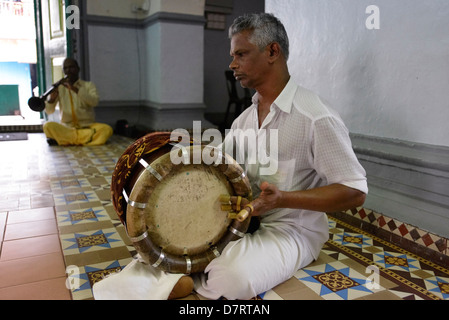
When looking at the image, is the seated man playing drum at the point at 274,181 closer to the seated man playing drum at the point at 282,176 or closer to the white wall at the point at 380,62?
the seated man playing drum at the point at 282,176

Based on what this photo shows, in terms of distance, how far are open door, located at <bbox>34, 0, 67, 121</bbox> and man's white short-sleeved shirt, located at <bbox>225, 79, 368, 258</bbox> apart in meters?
5.58

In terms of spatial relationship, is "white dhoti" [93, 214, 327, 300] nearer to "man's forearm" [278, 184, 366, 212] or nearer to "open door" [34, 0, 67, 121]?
"man's forearm" [278, 184, 366, 212]

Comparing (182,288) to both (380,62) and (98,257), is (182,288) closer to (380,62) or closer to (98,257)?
(98,257)

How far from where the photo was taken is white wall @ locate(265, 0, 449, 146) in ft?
7.52

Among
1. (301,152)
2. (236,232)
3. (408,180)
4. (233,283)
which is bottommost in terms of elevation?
(233,283)

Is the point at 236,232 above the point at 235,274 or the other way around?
above

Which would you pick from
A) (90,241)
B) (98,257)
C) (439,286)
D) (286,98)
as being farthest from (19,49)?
(439,286)

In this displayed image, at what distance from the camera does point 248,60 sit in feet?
6.75

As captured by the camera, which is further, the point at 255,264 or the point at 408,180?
the point at 408,180

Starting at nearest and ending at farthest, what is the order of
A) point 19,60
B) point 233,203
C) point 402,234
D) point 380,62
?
point 233,203 → point 402,234 → point 380,62 → point 19,60

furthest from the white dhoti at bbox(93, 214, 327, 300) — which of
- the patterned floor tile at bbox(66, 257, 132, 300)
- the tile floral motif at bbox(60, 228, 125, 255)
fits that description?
the tile floral motif at bbox(60, 228, 125, 255)

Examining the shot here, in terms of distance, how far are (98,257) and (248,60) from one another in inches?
53.5

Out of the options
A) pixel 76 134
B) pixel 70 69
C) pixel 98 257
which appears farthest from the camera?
pixel 76 134
